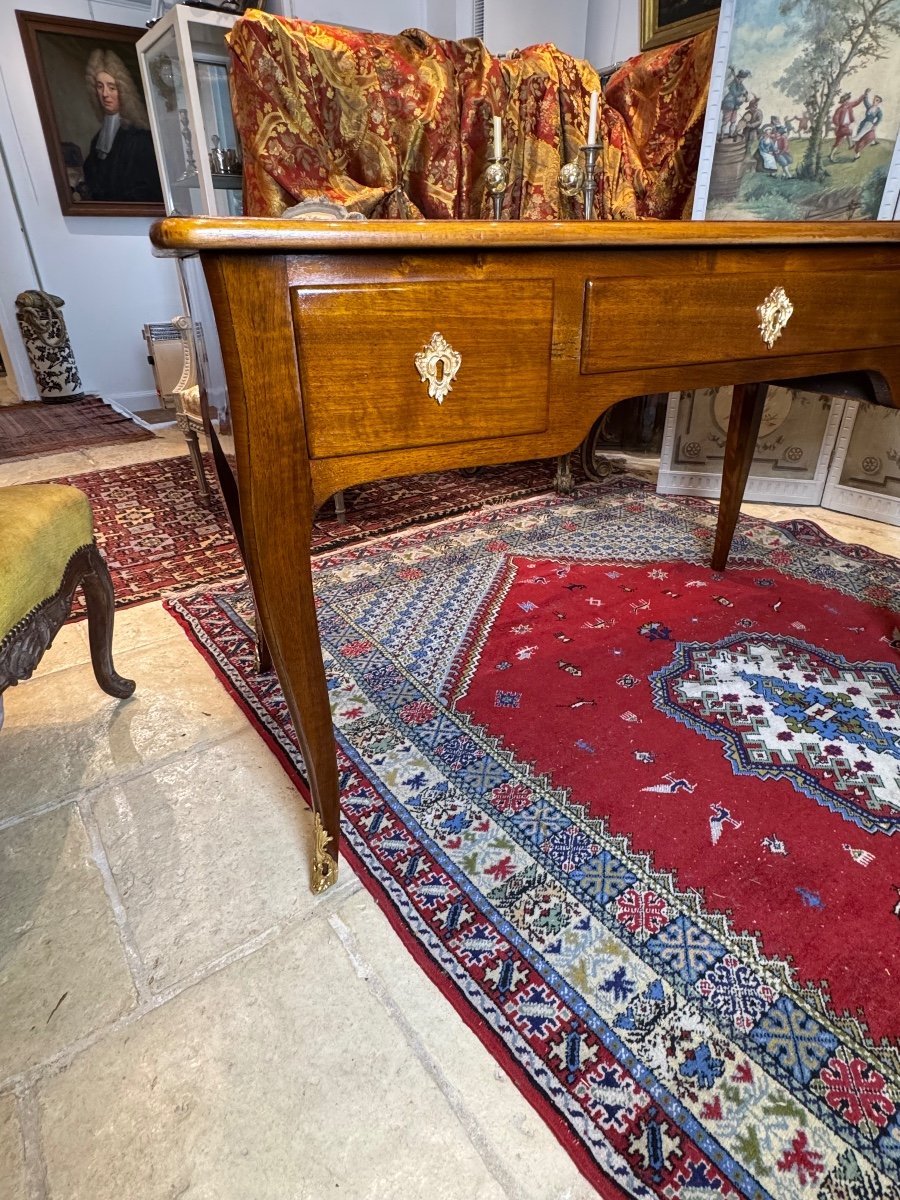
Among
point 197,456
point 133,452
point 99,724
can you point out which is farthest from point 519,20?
point 99,724

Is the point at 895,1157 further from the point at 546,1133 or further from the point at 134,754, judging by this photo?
the point at 134,754

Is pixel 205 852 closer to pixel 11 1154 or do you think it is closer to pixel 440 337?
pixel 11 1154

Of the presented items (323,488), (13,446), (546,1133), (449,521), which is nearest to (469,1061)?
(546,1133)

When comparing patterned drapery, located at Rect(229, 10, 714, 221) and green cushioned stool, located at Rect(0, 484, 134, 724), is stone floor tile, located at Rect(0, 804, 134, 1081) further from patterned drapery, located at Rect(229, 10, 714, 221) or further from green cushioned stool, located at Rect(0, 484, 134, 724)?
patterned drapery, located at Rect(229, 10, 714, 221)

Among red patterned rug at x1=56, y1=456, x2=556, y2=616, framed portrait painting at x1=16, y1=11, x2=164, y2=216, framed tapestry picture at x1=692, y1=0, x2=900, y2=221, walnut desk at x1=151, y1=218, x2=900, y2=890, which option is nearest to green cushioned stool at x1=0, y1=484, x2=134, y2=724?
walnut desk at x1=151, y1=218, x2=900, y2=890

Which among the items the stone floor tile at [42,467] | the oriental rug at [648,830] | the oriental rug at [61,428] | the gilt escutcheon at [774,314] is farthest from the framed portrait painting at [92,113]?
the gilt escutcheon at [774,314]

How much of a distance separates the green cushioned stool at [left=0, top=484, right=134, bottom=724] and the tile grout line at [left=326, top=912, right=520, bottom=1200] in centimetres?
67

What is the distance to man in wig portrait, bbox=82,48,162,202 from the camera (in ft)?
16.3

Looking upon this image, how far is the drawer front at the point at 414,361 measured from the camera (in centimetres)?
79

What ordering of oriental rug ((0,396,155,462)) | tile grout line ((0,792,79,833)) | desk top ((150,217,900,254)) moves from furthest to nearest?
oriental rug ((0,396,155,462))
tile grout line ((0,792,79,833))
desk top ((150,217,900,254))

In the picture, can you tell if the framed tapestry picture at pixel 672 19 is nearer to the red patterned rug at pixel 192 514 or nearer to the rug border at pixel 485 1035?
the red patterned rug at pixel 192 514

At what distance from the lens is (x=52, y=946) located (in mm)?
1033

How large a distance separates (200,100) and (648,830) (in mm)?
3328

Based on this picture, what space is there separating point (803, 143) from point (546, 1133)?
10.1 feet
